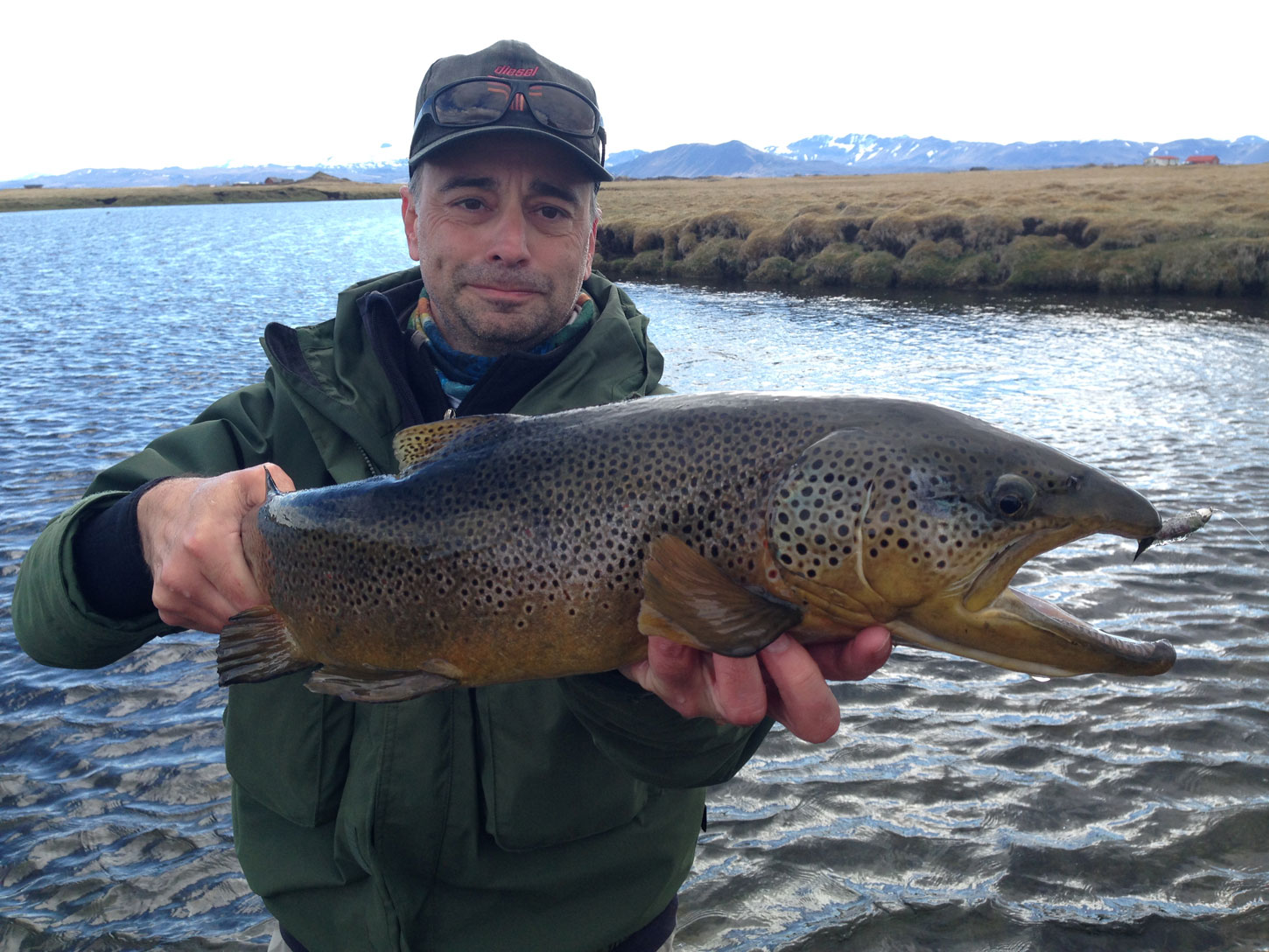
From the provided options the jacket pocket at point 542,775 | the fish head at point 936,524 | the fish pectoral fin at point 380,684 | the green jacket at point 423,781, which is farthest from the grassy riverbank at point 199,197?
the fish head at point 936,524

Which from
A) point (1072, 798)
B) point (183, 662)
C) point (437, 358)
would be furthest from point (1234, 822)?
point (183, 662)

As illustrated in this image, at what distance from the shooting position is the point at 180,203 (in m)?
130

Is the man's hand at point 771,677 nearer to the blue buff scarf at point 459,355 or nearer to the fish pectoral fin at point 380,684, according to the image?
the fish pectoral fin at point 380,684

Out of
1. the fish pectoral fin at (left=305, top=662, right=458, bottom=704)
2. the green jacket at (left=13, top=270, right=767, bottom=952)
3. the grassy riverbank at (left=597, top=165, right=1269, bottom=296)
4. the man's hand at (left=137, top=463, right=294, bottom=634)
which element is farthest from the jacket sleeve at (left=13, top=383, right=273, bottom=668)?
the grassy riverbank at (left=597, top=165, right=1269, bottom=296)

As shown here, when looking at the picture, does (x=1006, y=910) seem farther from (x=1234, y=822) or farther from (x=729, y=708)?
(x=729, y=708)

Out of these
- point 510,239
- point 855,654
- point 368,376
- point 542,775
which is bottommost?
point 542,775

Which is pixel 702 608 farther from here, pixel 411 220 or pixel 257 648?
pixel 411 220

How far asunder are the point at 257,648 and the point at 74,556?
0.54 m

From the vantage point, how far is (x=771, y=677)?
229cm

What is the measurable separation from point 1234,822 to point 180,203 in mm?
147624

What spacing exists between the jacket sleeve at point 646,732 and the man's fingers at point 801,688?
1.11 ft

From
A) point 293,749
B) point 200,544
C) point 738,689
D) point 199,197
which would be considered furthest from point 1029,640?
point 199,197

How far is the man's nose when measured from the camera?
3.12 m

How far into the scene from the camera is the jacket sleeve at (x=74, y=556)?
2.49 metres
